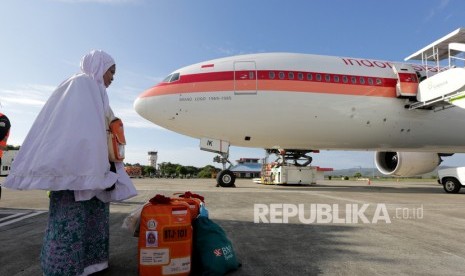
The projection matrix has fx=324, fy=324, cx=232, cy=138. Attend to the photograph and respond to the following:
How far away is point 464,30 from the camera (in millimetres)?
13141

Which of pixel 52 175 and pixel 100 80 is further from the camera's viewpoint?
pixel 100 80

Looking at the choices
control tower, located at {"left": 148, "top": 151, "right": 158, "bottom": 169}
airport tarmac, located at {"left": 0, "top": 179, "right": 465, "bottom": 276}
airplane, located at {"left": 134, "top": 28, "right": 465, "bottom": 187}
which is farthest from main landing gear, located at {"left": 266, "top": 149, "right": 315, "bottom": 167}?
control tower, located at {"left": 148, "top": 151, "right": 158, "bottom": 169}

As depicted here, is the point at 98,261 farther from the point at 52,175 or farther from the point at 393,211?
the point at 393,211

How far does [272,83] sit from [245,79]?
1.07 metres

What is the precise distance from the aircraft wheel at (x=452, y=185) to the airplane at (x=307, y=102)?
194cm

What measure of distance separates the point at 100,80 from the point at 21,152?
2.77 ft

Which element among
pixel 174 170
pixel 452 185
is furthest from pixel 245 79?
pixel 174 170

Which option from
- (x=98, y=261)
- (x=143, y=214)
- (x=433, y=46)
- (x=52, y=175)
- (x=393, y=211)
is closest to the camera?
(x=52, y=175)

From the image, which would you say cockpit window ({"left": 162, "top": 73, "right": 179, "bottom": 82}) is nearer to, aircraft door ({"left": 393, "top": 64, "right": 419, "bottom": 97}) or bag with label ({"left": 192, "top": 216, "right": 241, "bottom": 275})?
aircraft door ({"left": 393, "top": 64, "right": 419, "bottom": 97})

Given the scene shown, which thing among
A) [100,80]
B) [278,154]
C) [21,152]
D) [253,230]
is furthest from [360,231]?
[278,154]

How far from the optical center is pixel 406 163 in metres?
16.9

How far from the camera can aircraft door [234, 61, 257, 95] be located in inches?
499

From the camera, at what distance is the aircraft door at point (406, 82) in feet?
44.2

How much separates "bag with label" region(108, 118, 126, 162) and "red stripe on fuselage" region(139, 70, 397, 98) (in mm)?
10127
